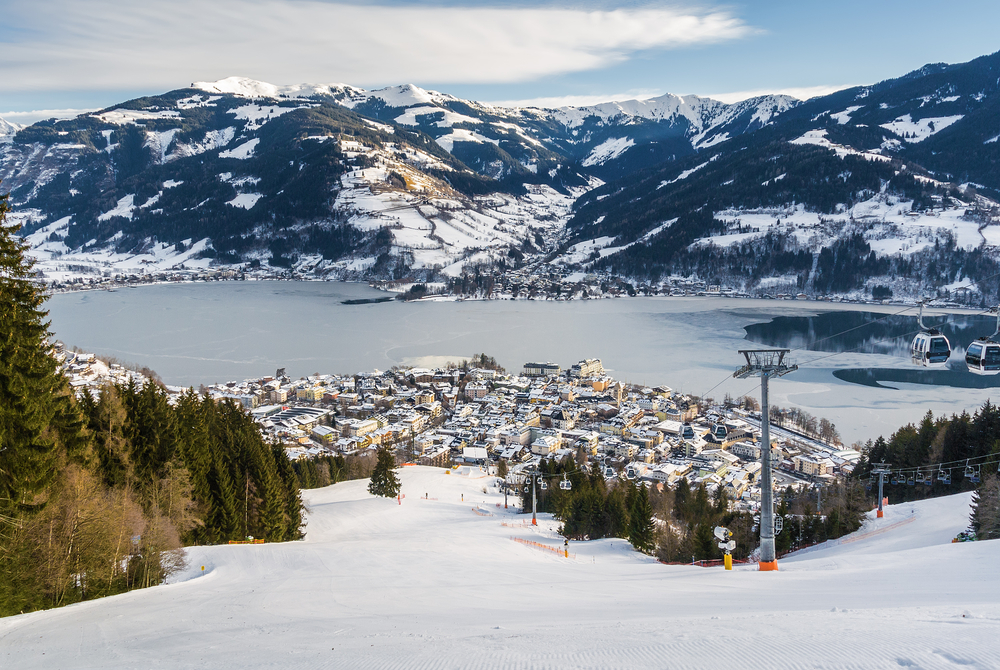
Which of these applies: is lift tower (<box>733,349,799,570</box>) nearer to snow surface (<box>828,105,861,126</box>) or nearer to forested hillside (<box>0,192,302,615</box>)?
forested hillside (<box>0,192,302,615</box>)

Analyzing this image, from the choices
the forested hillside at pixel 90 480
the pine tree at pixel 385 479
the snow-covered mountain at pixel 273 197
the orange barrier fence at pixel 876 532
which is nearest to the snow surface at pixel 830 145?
the snow-covered mountain at pixel 273 197

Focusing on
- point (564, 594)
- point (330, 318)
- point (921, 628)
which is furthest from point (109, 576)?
point (330, 318)

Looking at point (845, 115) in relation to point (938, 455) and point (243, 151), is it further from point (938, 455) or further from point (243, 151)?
point (243, 151)

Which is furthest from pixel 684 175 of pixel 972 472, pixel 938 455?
pixel 972 472

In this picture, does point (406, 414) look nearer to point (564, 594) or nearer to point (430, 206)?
point (564, 594)

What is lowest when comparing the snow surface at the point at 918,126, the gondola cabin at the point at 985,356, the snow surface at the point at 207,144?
the gondola cabin at the point at 985,356

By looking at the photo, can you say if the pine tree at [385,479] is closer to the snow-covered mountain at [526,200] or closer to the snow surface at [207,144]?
the snow-covered mountain at [526,200]

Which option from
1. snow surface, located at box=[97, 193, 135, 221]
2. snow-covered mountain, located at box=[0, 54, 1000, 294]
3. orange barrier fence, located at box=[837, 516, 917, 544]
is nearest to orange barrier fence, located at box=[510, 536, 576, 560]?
orange barrier fence, located at box=[837, 516, 917, 544]
